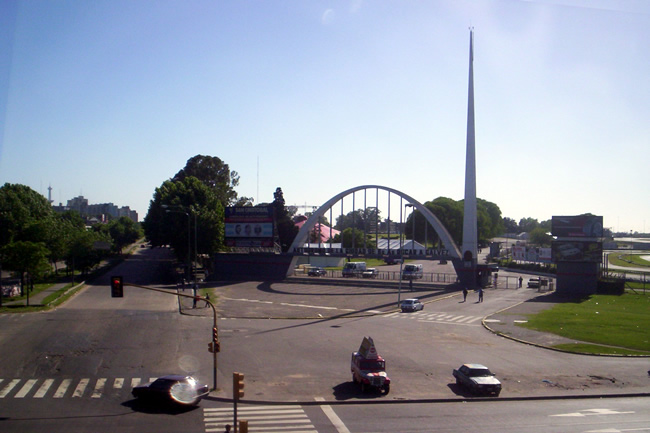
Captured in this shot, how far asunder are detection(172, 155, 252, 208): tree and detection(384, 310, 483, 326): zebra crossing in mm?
73670

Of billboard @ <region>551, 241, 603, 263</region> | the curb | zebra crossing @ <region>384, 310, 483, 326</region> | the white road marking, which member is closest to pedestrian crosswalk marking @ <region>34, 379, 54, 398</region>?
the curb

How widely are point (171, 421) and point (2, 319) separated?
28.1 meters

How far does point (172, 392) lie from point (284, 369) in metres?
7.15

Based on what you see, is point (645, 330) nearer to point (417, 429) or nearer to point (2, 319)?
point (417, 429)

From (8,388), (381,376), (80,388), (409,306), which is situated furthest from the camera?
(409,306)

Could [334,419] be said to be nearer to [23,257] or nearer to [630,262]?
[23,257]

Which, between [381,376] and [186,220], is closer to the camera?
[381,376]

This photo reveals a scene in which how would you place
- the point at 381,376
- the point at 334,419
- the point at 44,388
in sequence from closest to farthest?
the point at 334,419
the point at 44,388
the point at 381,376

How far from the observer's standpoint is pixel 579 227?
230 feet

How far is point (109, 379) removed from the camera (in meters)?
23.4

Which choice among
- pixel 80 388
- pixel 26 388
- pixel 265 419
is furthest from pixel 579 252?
pixel 26 388

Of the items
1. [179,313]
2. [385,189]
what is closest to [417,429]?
[179,313]

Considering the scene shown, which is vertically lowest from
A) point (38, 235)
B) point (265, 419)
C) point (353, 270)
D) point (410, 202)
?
point (265, 419)

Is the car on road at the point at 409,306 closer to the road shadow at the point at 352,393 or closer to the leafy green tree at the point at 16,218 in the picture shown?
the road shadow at the point at 352,393
